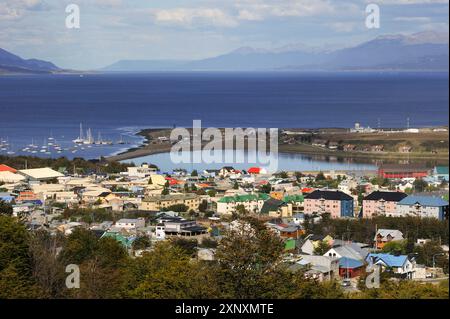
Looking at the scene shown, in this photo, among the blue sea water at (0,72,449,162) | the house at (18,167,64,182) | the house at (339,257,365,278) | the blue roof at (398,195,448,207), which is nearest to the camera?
the house at (339,257,365,278)

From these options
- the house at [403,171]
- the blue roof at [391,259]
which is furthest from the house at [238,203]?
the house at [403,171]

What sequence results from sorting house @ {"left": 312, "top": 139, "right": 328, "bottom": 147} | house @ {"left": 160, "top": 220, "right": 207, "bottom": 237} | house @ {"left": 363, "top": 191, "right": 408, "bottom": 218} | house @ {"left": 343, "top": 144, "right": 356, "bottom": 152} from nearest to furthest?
house @ {"left": 160, "top": 220, "right": 207, "bottom": 237} < house @ {"left": 363, "top": 191, "right": 408, "bottom": 218} < house @ {"left": 343, "top": 144, "right": 356, "bottom": 152} < house @ {"left": 312, "top": 139, "right": 328, "bottom": 147}

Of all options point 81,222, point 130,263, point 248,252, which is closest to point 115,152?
point 81,222

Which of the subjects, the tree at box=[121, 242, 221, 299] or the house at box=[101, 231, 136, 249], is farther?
the house at box=[101, 231, 136, 249]

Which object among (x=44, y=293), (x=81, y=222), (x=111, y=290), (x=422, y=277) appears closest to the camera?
(x=44, y=293)

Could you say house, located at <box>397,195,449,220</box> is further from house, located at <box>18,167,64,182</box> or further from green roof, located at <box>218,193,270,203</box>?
house, located at <box>18,167,64,182</box>

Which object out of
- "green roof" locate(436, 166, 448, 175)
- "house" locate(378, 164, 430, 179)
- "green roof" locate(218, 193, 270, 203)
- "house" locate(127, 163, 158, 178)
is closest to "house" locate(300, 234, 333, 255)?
"green roof" locate(218, 193, 270, 203)
